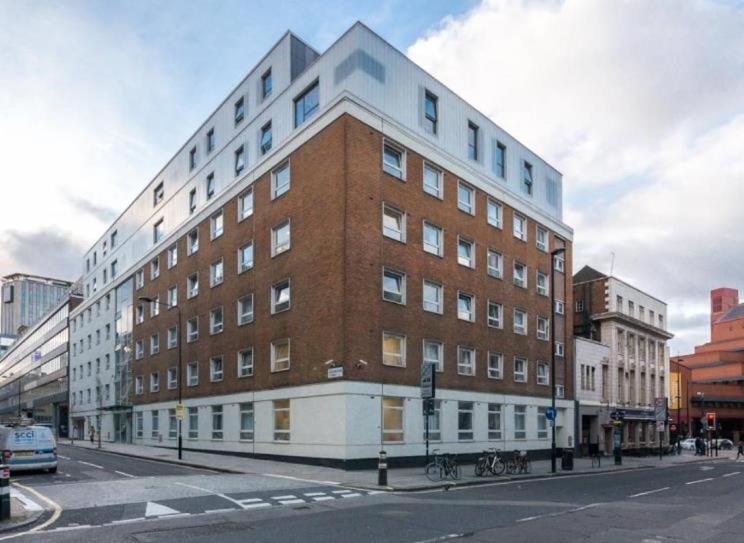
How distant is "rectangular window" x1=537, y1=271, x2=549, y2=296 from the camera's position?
41.8 metres

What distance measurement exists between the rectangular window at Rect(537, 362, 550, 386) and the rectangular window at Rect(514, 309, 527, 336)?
2.71 meters

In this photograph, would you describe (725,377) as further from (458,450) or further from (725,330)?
(458,450)

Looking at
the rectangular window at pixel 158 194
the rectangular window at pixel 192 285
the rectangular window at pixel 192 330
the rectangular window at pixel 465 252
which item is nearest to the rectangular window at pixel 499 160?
the rectangular window at pixel 465 252

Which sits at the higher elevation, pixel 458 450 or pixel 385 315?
pixel 385 315

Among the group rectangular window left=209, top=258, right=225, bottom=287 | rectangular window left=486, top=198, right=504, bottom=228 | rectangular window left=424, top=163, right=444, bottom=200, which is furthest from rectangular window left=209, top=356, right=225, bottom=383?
rectangular window left=486, top=198, right=504, bottom=228

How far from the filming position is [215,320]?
126 ft

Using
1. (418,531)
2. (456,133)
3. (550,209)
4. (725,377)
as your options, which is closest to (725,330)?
(725,377)

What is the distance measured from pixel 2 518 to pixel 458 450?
23.5 meters

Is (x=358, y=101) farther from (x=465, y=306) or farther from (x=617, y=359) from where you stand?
(x=617, y=359)

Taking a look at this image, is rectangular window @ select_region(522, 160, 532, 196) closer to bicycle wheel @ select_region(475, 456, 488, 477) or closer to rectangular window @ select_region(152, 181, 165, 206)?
bicycle wheel @ select_region(475, 456, 488, 477)

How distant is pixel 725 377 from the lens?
9788 cm

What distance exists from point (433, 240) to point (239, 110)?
15.2m

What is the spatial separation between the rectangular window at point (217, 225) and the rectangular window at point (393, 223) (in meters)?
12.6

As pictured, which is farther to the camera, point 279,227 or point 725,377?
point 725,377
